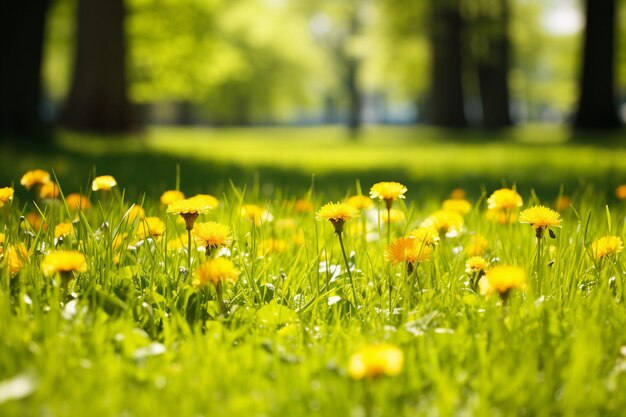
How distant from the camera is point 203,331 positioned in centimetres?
174

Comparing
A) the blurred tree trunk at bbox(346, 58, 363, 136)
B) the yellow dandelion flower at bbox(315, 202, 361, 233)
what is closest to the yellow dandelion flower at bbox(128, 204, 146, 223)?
the yellow dandelion flower at bbox(315, 202, 361, 233)

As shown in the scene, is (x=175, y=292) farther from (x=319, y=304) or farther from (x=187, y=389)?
(x=187, y=389)

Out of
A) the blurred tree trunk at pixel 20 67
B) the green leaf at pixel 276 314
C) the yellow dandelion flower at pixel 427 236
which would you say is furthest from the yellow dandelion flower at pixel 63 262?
the blurred tree trunk at pixel 20 67

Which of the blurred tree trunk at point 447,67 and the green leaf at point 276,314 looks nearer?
the green leaf at point 276,314

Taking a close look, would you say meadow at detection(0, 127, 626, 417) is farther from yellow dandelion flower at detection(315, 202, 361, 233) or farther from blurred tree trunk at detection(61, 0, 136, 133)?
blurred tree trunk at detection(61, 0, 136, 133)

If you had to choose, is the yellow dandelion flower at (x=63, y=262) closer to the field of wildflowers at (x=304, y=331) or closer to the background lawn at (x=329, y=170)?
the field of wildflowers at (x=304, y=331)

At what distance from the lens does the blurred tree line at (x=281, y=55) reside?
11.7 meters

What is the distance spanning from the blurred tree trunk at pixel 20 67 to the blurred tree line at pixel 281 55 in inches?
0.5

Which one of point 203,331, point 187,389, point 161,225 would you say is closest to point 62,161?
point 161,225

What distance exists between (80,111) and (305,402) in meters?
11.8

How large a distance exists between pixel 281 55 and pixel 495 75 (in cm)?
2304

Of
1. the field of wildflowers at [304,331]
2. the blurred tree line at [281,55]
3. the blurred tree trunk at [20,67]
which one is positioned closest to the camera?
the field of wildflowers at [304,331]

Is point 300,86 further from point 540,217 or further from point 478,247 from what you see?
point 540,217

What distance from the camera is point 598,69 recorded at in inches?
547
